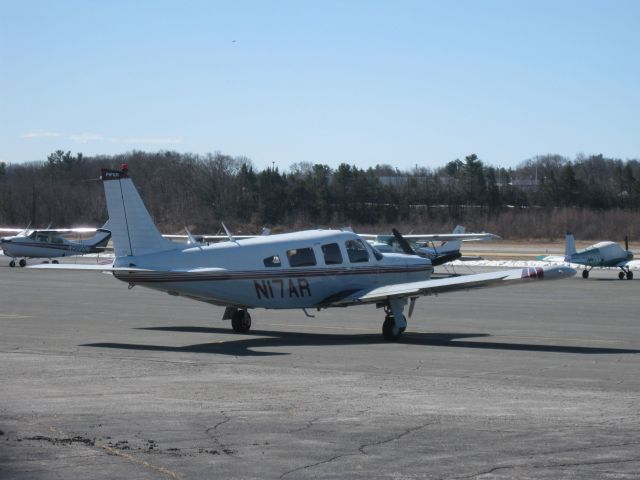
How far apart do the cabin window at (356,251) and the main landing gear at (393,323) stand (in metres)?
1.58

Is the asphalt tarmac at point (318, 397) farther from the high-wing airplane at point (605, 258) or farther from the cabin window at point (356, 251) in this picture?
the high-wing airplane at point (605, 258)

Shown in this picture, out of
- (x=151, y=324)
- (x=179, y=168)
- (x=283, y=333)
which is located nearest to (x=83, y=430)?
(x=283, y=333)

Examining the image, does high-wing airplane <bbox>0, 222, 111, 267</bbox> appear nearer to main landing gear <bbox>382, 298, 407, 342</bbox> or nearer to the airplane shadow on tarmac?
the airplane shadow on tarmac

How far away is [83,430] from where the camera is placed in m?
10.2

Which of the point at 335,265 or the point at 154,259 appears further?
the point at 335,265

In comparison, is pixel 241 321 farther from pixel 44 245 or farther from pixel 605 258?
pixel 44 245

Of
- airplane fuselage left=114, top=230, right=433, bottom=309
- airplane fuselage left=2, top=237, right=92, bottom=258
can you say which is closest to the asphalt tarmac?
airplane fuselage left=114, top=230, right=433, bottom=309

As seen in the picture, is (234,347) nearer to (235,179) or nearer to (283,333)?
(283,333)

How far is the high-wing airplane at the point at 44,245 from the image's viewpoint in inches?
2119

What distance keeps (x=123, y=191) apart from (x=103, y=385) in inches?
253

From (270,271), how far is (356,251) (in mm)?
2283

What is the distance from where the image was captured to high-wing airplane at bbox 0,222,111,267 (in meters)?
53.8

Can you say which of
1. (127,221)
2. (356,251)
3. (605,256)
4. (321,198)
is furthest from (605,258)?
(321,198)

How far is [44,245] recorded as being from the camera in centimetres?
5462
